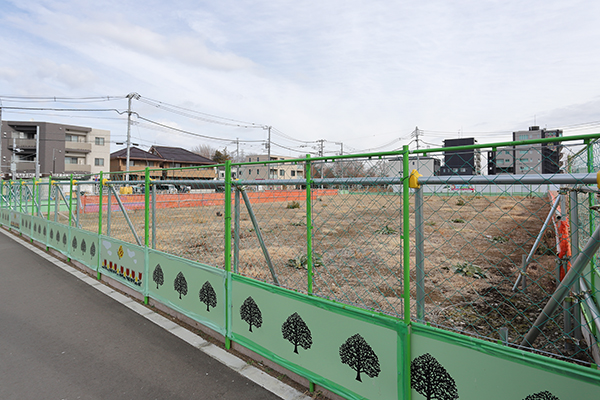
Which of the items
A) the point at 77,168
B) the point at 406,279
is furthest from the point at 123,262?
the point at 77,168

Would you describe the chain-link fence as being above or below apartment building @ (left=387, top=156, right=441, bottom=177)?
below

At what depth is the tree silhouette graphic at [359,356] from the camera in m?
2.63

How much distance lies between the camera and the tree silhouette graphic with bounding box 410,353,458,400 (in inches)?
88.8

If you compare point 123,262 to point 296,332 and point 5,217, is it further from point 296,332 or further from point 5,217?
point 5,217

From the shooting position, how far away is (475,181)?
7.25 feet

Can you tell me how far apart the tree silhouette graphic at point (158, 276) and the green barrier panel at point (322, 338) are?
1.89 metres

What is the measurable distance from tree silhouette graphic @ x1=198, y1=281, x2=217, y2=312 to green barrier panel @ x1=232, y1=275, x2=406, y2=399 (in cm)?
43

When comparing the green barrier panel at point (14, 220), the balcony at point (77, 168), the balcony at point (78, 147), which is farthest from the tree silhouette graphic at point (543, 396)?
the balcony at point (78, 147)

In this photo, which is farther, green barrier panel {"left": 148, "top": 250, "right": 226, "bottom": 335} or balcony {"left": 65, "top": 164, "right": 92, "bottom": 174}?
balcony {"left": 65, "top": 164, "right": 92, "bottom": 174}

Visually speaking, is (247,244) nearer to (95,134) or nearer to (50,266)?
(50,266)

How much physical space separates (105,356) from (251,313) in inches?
74.6

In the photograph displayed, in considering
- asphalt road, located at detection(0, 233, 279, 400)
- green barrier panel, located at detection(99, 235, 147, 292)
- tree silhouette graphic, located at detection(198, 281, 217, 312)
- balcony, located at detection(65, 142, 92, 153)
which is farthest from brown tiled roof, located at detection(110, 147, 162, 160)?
tree silhouette graphic, located at detection(198, 281, 217, 312)

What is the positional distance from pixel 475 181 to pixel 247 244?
32.3 ft

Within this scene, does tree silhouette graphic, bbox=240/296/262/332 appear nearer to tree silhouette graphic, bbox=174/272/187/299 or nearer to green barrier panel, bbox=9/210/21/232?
tree silhouette graphic, bbox=174/272/187/299
